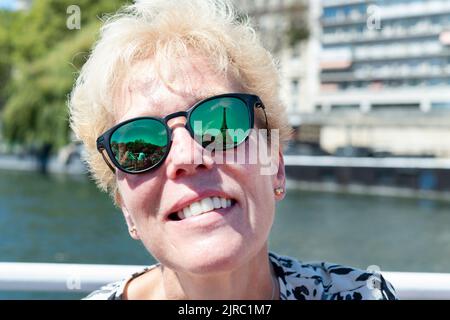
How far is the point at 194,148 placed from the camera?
714mm

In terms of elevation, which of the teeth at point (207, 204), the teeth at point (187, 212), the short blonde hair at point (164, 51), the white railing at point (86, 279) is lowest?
the white railing at point (86, 279)

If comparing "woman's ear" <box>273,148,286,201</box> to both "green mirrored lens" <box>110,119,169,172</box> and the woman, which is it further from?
"green mirrored lens" <box>110,119,169,172</box>

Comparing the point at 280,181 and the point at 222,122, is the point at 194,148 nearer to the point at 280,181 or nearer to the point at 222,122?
the point at 222,122

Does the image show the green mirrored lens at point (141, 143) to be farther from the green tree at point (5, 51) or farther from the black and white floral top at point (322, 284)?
the green tree at point (5, 51)

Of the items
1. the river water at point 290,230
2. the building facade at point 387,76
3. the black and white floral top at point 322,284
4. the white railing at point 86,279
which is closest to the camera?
the black and white floral top at point 322,284

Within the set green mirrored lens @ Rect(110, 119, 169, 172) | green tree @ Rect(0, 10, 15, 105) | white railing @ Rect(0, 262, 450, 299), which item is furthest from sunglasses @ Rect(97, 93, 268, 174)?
green tree @ Rect(0, 10, 15, 105)

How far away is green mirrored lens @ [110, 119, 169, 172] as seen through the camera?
0.72 m

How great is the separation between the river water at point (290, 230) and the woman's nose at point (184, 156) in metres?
1.17

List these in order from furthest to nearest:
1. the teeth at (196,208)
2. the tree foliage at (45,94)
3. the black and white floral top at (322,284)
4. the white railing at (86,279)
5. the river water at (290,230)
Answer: the tree foliage at (45,94) → the river water at (290,230) → the white railing at (86,279) → the black and white floral top at (322,284) → the teeth at (196,208)

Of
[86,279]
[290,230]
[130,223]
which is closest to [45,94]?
[290,230]

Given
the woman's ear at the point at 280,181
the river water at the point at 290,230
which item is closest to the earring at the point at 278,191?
the woman's ear at the point at 280,181

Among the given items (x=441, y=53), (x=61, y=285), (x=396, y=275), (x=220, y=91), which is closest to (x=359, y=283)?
(x=396, y=275)

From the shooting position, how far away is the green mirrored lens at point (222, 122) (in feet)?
2.35

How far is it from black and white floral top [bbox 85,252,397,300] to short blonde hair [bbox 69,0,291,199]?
6.1 inches
